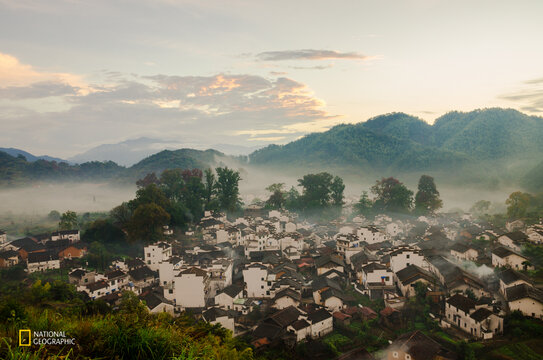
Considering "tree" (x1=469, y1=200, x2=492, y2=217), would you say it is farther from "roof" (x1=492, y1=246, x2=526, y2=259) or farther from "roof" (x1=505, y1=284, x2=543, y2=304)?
"roof" (x1=505, y1=284, x2=543, y2=304)

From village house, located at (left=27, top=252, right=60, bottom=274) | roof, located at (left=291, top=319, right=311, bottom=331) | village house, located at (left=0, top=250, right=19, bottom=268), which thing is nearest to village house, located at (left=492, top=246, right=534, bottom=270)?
roof, located at (left=291, top=319, right=311, bottom=331)

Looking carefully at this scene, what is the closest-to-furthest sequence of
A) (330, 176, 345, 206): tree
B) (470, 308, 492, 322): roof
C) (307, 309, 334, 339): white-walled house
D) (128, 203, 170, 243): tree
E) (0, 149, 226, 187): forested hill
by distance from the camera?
(470, 308, 492, 322): roof → (307, 309, 334, 339): white-walled house → (128, 203, 170, 243): tree → (330, 176, 345, 206): tree → (0, 149, 226, 187): forested hill

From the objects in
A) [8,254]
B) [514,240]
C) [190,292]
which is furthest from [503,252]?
[8,254]

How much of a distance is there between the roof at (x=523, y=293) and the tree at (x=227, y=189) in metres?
27.9

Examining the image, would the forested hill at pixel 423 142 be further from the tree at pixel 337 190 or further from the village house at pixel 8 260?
the village house at pixel 8 260

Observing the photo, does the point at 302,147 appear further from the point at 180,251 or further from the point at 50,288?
the point at 50,288

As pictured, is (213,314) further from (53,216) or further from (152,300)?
(53,216)

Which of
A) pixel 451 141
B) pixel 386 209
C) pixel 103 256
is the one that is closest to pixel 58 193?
pixel 103 256

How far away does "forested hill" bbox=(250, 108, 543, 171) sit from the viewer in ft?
268

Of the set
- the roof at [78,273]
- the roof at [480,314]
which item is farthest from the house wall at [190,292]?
the roof at [480,314]

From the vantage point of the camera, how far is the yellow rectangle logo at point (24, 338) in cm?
305

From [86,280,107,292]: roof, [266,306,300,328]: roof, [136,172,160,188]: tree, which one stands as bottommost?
[266,306,300,328]: roof

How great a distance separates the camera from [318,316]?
14383 mm

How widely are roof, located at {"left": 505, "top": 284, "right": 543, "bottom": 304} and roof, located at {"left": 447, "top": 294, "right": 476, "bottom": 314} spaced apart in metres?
1.96
